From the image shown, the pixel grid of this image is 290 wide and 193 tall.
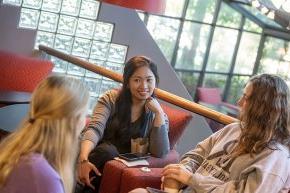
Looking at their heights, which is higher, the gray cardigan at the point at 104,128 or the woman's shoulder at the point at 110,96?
the woman's shoulder at the point at 110,96

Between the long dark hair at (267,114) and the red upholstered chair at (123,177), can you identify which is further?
the red upholstered chair at (123,177)

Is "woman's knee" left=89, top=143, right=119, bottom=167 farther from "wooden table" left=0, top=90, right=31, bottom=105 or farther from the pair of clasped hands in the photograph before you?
"wooden table" left=0, top=90, right=31, bottom=105

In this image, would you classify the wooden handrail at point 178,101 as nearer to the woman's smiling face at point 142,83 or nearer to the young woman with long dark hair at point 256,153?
the woman's smiling face at point 142,83

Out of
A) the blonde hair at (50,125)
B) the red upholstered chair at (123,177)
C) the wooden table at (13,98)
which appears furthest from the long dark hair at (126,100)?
the blonde hair at (50,125)

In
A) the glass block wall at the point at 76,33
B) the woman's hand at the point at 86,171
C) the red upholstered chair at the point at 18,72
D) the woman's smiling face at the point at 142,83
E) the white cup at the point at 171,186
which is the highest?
the glass block wall at the point at 76,33

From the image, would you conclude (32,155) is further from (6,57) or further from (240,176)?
(6,57)

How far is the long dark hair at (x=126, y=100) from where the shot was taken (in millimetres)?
2846

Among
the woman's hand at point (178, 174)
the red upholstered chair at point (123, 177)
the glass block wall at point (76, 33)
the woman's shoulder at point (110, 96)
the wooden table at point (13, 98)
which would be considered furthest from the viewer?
the glass block wall at point (76, 33)

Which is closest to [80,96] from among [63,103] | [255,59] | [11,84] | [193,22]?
[63,103]

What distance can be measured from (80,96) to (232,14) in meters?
8.05

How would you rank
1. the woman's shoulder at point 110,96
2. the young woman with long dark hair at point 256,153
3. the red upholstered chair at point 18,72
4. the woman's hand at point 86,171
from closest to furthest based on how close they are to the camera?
the young woman with long dark hair at point 256,153, the woman's hand at point 86,171, the woman's shoulder at point 110,96, the red upholstered chair at point 18,72

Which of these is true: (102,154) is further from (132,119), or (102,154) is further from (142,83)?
(142,83)

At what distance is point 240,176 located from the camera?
2.08 m

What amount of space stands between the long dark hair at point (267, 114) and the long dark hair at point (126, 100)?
91 centimetres
